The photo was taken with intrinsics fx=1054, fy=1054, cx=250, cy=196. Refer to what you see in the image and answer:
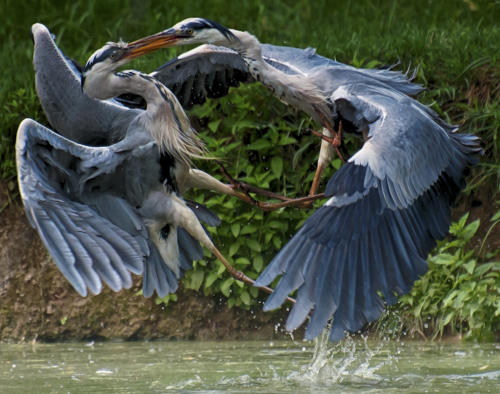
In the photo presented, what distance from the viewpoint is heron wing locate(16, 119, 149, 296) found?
3980mm

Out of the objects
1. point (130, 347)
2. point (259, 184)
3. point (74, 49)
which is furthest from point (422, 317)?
point (74, 49)

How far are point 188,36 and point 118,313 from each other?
6.84ft

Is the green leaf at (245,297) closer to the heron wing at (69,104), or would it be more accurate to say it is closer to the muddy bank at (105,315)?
the muddy bank at (105,315)

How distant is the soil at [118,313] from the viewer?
6.24 metres

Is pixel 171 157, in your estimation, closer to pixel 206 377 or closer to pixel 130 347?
pixel 206 377

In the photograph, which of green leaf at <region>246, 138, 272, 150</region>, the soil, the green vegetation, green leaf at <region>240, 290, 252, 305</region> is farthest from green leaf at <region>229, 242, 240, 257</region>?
green leaf at <region>246, 138, 272, 150</region>

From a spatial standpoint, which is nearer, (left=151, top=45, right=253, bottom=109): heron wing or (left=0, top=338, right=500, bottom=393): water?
(left=0, top=338, right=500, bottom=393): water

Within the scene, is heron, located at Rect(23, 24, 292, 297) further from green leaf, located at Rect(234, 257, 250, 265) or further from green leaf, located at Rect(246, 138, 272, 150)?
green leaf, located at Rect(246, 138, 272, 150)

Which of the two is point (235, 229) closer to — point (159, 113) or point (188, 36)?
point (159, 113)

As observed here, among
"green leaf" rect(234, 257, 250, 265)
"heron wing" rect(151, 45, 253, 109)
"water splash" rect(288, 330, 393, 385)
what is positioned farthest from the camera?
"green leaf" rect(234, 257, 250, 265)

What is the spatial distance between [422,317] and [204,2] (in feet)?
13.6

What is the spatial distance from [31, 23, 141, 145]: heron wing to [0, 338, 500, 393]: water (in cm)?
113

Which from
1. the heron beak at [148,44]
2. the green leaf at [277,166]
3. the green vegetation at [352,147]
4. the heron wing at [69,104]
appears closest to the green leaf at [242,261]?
the green vegetation at [352,147]

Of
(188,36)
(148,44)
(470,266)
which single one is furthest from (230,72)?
(470,266)
